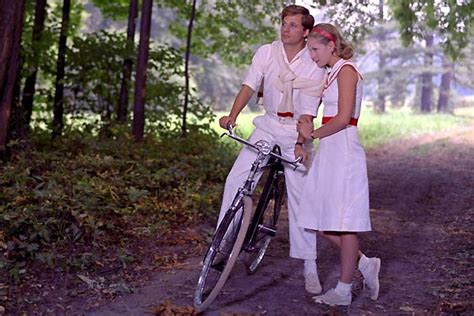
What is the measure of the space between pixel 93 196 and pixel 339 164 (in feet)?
11.9

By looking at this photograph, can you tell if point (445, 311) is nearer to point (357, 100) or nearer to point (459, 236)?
point (357, 100)

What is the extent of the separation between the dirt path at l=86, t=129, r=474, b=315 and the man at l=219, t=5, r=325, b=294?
442 mm

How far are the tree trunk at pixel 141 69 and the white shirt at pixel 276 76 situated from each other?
8.94 metres

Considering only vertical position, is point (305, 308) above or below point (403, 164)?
below

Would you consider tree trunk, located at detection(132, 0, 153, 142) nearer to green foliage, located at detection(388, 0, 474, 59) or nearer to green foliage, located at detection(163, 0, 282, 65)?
green foliage, located at detection(163, 0, 282, 65)

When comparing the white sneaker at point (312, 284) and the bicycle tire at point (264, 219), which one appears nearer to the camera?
the white sneaker at point (312, 284)

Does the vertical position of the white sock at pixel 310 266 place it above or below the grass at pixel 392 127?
below

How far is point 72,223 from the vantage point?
7414 mm

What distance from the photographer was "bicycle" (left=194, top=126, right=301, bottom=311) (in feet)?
17.9

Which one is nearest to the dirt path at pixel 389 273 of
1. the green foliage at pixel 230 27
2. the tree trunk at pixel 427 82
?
the green foliage at pixel 230 27

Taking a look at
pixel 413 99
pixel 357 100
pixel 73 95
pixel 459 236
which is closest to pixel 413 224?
pixel 459 236

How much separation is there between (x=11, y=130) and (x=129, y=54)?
521 centimetres

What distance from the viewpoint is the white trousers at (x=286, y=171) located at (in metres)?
6.16

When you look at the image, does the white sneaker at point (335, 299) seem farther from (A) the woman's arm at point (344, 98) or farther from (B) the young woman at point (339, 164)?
(A) the woman's arm at point (344, 98)
